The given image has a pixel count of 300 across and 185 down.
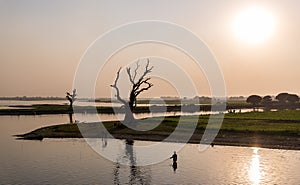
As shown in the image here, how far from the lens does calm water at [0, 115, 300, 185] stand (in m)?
29.2

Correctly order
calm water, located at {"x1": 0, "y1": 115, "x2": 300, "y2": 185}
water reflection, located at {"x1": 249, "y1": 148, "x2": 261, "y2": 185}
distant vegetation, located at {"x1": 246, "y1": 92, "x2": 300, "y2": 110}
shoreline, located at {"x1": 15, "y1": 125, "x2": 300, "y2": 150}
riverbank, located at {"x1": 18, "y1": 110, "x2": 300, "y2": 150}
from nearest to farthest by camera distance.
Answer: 1. water reflection, located at {"x1": 249, "y1": 148, "x2": 261, "y2": 185}
2. calm water, located at {"x1": 0, "y1": 115, "x2": 300, "y2": 185}
3. shoreline, located at {"x1": 15, "y1": 125, "x2": 300, "y2": 150}
4. riverbank, located at {"x1": 18, "y1": 110, "x2": 300, "y2": 150}
5. distant vegetation, located at {"x1": 246, "y1": 92, "x2": 300, "y2": 110}

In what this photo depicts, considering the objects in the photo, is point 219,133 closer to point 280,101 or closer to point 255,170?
point 255,170

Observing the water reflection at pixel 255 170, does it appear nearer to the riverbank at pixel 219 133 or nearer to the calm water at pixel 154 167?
the calm water at pixel 154 167

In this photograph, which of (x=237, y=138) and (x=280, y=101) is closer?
(x=237, y=138)

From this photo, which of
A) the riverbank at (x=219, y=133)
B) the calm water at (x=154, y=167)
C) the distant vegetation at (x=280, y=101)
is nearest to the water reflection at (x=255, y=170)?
the calm water at (x=154, y=167)

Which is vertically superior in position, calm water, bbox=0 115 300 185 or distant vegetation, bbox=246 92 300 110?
distant vegetation, bbox=246 92 300 110

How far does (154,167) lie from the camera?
113ft

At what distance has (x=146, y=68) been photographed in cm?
6556

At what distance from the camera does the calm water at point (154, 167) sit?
29203mm

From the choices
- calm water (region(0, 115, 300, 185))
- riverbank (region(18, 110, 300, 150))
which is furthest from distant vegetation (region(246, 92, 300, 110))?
calm water (region(0, 115, 300, 185))

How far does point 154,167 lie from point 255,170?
7865 mm

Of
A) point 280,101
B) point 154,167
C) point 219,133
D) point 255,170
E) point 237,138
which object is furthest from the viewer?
point 280,101

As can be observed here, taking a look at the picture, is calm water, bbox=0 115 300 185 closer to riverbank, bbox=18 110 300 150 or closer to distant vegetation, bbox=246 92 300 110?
riverbank, bbox=18 110 300 150

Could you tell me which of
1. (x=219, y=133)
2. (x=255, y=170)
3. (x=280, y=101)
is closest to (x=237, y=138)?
(x=219, y=133)
